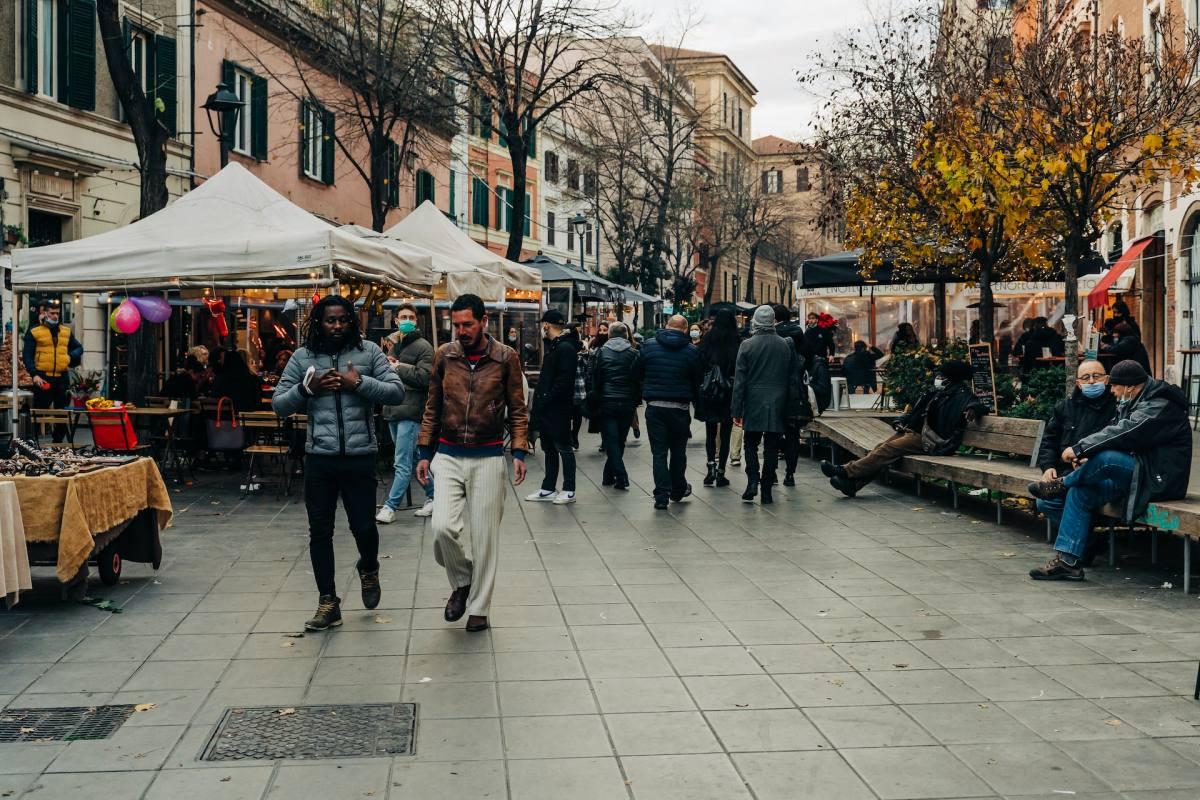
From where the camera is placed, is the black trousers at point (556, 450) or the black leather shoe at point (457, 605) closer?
the black leather shoe at point (457, 605)

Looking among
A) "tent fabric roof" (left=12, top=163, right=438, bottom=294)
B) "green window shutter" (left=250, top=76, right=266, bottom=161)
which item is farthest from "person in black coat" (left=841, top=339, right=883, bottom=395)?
"green window shutter" (left=250, top=76, right=266, bottom=161)

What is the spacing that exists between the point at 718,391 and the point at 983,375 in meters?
2.83

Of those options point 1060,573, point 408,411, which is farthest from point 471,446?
point 408,411

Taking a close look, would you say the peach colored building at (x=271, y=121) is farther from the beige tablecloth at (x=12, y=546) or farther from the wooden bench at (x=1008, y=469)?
the beige tablecloth at (x=12, y=546)

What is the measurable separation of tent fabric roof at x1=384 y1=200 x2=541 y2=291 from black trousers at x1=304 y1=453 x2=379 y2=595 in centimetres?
1131

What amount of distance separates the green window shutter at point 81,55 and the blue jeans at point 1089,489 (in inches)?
723

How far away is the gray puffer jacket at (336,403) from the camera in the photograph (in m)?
7.09

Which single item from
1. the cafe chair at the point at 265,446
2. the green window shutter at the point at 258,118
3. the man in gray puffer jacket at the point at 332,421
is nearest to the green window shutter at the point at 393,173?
the green window shutter at the point at 258,118

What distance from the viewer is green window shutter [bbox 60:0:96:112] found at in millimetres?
21312

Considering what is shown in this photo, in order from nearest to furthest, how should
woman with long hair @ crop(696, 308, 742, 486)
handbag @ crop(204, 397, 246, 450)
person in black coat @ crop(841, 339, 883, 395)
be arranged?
handbag @ crop(204, 397, 246, 450) → woman with long hair @ crop(696, 308, 742, 486) → person in black coat @ crop(841, 339, 883, 395)

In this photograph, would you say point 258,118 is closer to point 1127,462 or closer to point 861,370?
point 861,370

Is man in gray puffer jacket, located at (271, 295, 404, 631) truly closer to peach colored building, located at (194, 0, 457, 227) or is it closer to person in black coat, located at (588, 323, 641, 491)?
person in black coat, located at (588, 323, 641, 491)

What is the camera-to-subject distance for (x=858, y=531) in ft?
35.3

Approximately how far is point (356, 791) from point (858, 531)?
274 inches
